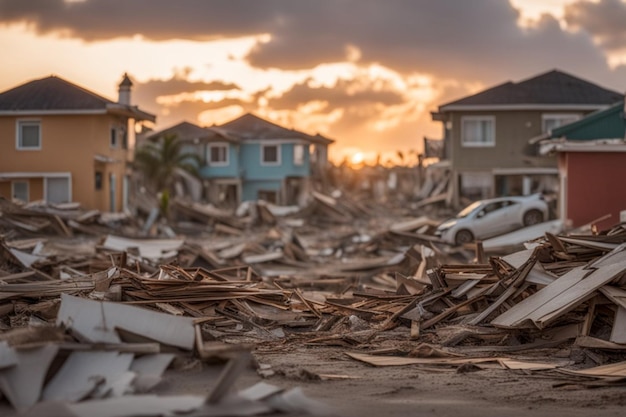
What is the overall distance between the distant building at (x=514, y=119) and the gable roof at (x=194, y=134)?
20.0 metres

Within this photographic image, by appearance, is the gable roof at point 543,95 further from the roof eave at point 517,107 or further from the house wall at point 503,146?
the house wall at point 503,146

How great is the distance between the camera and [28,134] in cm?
4394

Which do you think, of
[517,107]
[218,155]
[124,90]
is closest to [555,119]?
[517,107]

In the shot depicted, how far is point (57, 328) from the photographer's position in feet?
29.0

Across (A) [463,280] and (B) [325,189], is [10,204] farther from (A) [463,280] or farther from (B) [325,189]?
(B) [325,189]

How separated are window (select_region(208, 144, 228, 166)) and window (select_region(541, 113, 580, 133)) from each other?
2466 cm

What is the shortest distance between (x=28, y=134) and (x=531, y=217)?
22.9 meters

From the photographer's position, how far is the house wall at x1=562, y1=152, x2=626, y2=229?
→ 28.0m

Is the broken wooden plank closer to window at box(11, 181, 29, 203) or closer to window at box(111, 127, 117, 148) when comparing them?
window at box(11, 181, 29, 203)

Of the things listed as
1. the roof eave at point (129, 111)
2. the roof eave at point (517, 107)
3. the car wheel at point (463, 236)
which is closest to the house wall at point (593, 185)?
the car wheel at point (463, 236)

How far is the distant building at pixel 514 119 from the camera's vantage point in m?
46.0

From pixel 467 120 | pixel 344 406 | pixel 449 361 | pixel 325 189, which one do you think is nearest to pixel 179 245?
pixel 449 361

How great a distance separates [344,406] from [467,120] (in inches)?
1577

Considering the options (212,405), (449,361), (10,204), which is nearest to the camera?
(212,405)
